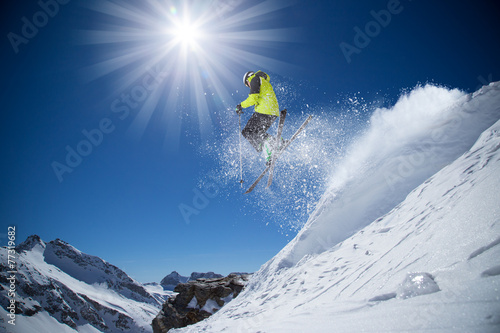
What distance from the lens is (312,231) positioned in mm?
10211

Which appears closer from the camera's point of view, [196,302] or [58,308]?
[196,302]

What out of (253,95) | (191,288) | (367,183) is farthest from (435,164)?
(191,288)

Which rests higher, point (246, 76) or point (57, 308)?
point (57, 308)

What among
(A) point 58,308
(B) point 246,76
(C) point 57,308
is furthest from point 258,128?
(A) point 58,308

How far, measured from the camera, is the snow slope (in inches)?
88.1

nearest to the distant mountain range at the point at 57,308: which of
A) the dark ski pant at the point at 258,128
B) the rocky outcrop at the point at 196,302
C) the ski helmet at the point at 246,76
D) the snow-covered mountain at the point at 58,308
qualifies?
the snow-covered mountain at the point at 58,308

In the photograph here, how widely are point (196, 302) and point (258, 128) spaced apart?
20934mm

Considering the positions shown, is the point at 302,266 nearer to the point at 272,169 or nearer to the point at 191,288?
the point at 272,169

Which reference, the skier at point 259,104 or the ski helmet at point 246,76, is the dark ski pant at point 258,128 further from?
the ski helmet at point 246,76

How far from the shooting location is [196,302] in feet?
73.8

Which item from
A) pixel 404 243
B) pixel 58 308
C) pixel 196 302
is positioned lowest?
pixel 404 243

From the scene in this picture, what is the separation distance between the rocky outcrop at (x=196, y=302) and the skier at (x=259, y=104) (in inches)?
667

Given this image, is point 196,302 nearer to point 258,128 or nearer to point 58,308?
point 258,128

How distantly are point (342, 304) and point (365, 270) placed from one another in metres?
1.58
